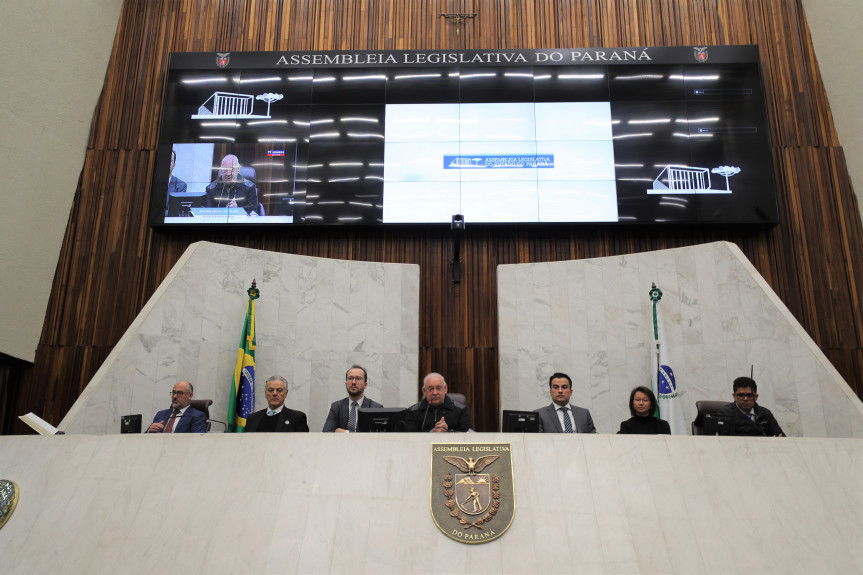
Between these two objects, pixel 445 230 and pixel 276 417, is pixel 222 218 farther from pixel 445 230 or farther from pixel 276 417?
pixel 276 417

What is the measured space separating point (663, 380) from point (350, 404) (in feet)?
8.70

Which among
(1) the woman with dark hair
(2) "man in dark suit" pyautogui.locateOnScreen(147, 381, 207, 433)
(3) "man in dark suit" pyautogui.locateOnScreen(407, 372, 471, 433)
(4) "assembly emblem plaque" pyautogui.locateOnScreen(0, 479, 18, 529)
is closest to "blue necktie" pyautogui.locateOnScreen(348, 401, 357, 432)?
(3) "man in dark suit" pyautogui.locateOnScreen(407, 372, 471, 433)

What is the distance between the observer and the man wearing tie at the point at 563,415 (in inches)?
184

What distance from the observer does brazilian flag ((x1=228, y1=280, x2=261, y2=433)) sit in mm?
5957

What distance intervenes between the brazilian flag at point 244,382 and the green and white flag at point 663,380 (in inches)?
136

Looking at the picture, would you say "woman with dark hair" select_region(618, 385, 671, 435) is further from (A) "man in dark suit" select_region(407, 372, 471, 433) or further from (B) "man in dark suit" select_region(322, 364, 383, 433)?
(B) "man in dark suit" select_region(322, 364, 383, 433)

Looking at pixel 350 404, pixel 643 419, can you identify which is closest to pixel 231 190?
pixel 350 404

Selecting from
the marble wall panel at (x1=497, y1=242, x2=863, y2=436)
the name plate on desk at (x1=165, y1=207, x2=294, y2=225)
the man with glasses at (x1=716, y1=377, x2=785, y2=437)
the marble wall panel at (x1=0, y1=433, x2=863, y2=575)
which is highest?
the name plate on desk at (x1=165, y1=207, x2=294, y2=225)

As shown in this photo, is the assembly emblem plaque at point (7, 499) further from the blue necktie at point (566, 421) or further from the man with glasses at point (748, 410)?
the man with glasses at point (748, 410)

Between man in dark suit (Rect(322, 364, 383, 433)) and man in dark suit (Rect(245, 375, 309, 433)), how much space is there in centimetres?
27

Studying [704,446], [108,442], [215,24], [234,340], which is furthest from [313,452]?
[215,24]

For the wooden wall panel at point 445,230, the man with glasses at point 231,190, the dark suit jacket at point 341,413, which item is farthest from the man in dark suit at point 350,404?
the man with glasses at point 231,190

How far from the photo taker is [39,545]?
3254 mm

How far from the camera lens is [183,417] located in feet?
15.8
